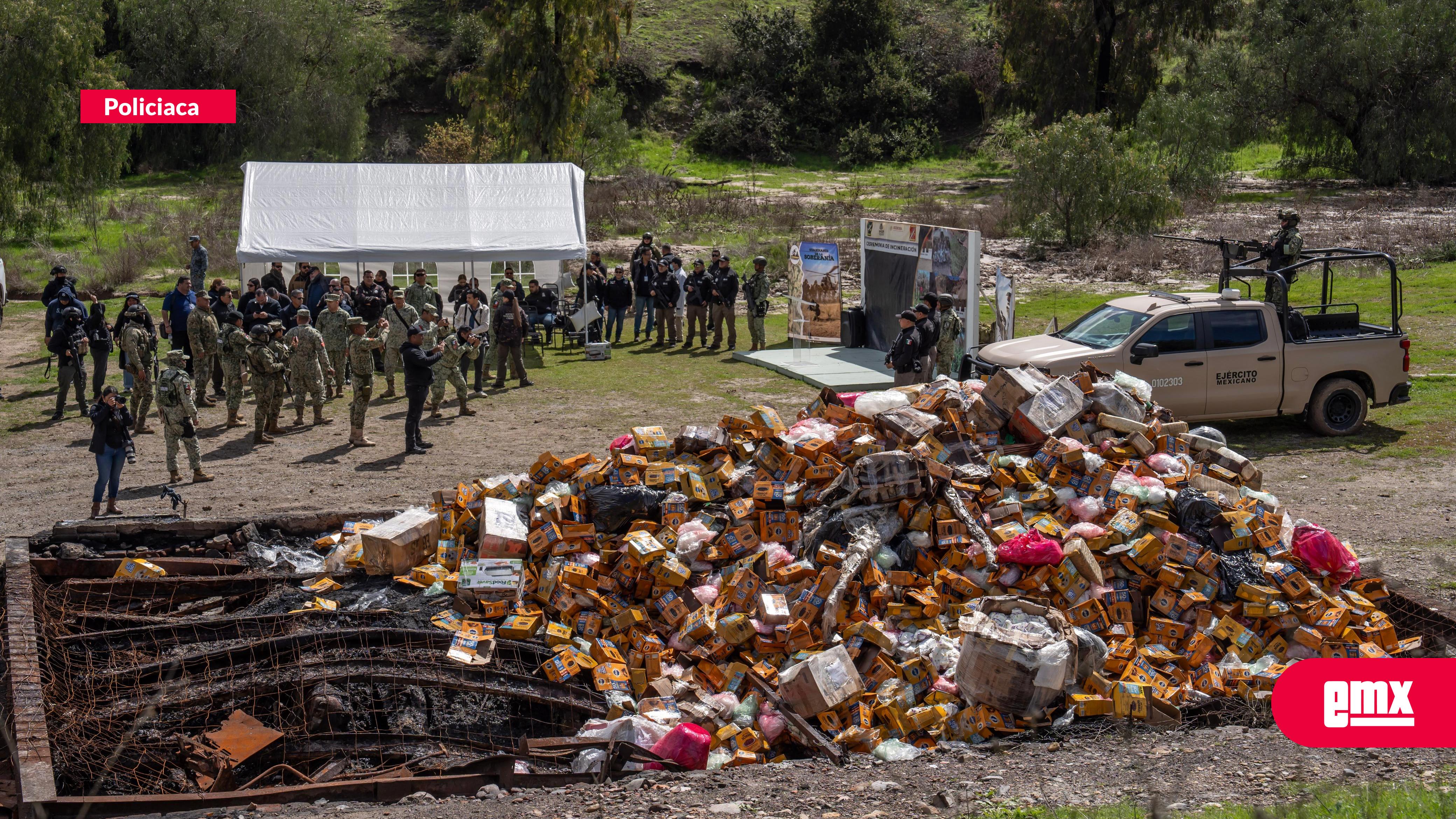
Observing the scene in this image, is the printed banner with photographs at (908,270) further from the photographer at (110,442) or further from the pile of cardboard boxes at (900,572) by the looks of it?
the photographer at (110,442)

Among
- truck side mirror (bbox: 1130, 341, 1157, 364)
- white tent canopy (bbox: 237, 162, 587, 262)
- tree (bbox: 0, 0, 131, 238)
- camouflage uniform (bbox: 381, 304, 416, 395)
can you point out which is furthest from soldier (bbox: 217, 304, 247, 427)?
tree (bbox: 0, 0, 131, 238)

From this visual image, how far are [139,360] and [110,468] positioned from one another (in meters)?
3.86

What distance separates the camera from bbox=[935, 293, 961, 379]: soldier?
620 inches

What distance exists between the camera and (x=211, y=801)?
6086 mm


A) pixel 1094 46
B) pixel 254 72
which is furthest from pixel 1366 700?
pixel 254 72

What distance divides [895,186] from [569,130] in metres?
13.5

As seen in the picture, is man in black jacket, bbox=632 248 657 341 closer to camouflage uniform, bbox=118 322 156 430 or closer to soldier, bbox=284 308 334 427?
soldier, bbox=284 308 334 427

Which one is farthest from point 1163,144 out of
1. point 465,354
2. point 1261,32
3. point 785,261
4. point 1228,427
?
point 465,354

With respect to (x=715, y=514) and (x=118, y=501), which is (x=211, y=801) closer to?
(x=715, y=514)

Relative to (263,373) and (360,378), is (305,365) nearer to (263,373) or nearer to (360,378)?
(263,373)

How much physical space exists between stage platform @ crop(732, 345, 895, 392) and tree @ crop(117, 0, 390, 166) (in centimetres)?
A: 3184

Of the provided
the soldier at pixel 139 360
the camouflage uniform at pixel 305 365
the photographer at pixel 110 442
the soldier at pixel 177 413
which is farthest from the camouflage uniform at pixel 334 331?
the photographer at pixel 110 442

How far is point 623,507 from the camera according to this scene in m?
9.43

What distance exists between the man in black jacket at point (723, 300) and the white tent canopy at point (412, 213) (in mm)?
2556
